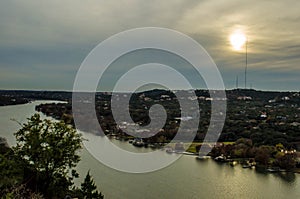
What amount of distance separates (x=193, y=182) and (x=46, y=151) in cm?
675

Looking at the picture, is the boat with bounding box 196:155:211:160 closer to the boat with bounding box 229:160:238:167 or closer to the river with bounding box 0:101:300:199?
the river with bounding box 0:101:300:199

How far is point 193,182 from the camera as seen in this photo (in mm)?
10500

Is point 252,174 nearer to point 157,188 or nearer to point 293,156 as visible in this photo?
point 293,156

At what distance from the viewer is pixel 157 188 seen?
9.58 m

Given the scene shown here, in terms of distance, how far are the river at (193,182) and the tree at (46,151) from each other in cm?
358

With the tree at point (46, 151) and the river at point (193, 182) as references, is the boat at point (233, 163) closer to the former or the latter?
the river at point (193, 182)

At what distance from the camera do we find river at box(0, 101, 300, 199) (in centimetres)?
920

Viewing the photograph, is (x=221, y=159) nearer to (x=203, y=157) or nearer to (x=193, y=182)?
(x=203, y=157)

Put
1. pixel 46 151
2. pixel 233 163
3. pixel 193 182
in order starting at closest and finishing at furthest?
pixel 46 151, pixel 193 182, pixel 233 163

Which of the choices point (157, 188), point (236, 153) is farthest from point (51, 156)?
point (236, 153)

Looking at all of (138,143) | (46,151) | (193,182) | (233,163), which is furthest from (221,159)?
(46,151)

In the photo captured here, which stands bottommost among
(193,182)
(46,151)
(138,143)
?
(193,182)

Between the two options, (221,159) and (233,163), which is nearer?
(233,163)

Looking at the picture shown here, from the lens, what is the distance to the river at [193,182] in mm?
9195
